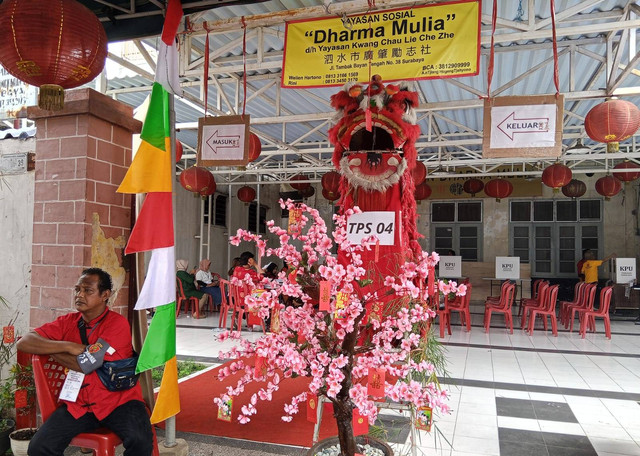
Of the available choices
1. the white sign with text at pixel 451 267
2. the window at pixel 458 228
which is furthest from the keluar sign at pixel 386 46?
the window at pixel 458 228

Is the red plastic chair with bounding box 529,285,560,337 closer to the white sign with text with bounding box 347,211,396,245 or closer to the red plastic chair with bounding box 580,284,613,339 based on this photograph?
the red plastic chair with bounding box 580,284,613,339

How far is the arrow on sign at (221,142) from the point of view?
420cm

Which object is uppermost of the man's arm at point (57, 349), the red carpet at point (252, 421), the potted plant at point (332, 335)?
the potted plant at point (332, 335)

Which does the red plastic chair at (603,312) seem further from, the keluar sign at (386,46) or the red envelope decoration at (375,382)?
the red envelope decoration at (375,382)

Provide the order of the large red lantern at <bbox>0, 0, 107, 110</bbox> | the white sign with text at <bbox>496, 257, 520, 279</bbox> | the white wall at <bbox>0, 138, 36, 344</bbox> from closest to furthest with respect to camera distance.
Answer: the large red lantern at <bbox>0, 0, 107, 110</bbox> → the white wall at <bbox>0, 138, 36, 344</bbox> → the white sign with text at <bbox>496, 257, 520, 279</bbox>

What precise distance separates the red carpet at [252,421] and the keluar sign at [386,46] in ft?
7.41

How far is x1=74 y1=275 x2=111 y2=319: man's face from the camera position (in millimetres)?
2025

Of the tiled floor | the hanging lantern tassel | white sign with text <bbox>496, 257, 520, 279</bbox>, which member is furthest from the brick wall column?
white sign with text <bbox>496, 257, 520, 279</bbox>

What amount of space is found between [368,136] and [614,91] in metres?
2.75

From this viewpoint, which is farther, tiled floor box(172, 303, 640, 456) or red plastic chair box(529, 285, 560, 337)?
red plastic chair box(529, 285, 560, 337)

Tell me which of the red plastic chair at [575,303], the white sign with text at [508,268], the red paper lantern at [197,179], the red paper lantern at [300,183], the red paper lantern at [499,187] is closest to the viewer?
the red paper lantern at [197,179]

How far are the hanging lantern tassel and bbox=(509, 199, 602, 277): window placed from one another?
13.1 m

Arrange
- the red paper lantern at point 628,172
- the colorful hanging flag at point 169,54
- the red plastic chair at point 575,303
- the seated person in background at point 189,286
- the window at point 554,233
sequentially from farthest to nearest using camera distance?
the window at point 554,233 → the seated person in background at point 189,286 → the red paper lantern at point 628,172 → the red plastic chair at point 575,303 → the colorful hanging flag at point 169,54

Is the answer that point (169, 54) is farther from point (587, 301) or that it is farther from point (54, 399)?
point (587, 301)
